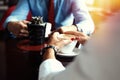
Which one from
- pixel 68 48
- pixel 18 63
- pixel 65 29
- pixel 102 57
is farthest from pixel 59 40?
pixel 102 57

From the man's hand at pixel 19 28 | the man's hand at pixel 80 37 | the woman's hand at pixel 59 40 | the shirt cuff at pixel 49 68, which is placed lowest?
the man's hand at pixel 19 28

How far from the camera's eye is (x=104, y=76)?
0.46 metres

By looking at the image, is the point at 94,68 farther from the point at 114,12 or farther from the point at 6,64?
the point at 6,64

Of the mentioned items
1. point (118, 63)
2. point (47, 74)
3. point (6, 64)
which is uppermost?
point (118, 63)

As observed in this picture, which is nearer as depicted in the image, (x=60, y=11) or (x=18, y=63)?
(x=18, y=63)

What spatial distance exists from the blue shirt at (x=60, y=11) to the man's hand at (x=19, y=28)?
0.17 m

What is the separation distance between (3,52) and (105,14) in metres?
0.76

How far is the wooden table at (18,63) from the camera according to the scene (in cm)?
92

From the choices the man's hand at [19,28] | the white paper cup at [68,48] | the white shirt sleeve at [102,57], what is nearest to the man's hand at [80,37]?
the white paper cup at [68,48]

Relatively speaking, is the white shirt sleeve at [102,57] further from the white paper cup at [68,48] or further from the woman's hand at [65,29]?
the woman's hand at [65,29]

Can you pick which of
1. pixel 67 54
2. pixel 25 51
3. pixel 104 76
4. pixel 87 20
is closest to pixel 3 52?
pixel 25 51

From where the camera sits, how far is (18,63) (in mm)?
998

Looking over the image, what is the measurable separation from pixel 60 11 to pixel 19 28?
38 centimetres

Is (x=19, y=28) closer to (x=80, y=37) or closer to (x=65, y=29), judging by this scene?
(x=65, y=29)
